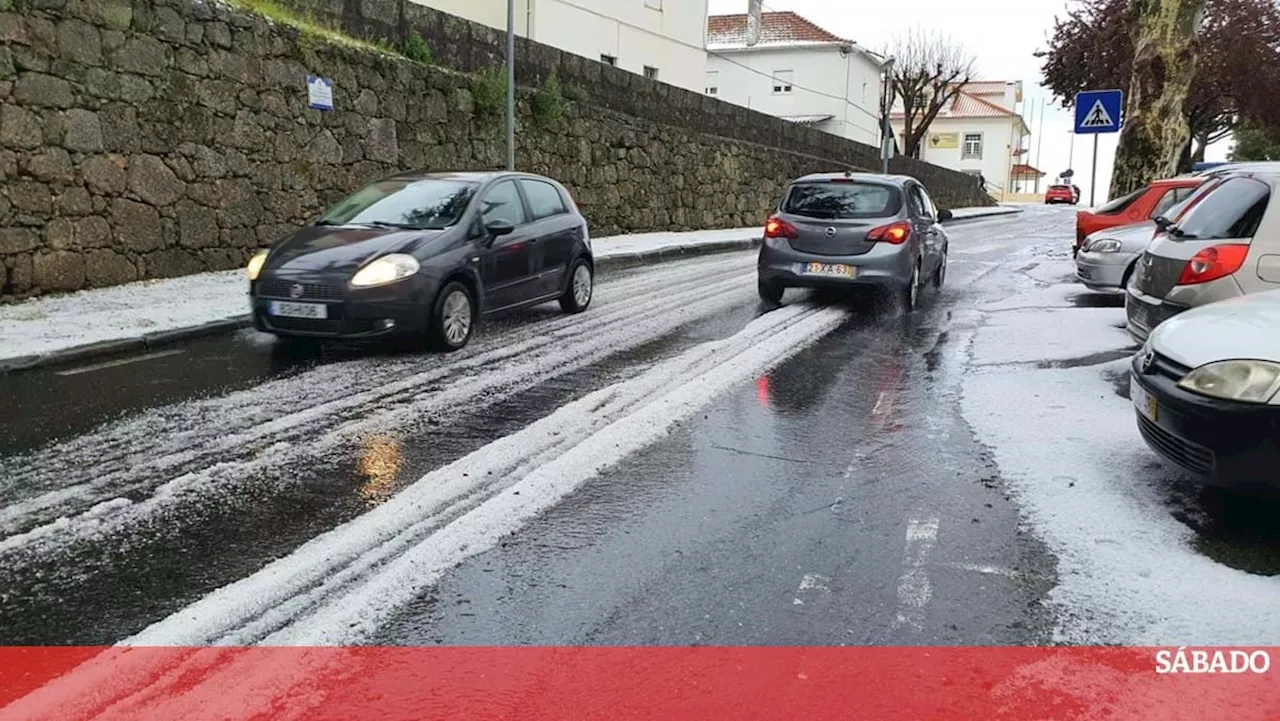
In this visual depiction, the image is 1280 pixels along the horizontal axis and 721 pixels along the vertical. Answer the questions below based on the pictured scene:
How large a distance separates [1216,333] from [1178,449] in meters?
0.54

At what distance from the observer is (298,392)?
6539 mm

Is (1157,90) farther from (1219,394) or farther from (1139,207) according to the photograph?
(1219,394)

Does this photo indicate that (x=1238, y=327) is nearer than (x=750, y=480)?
Yes

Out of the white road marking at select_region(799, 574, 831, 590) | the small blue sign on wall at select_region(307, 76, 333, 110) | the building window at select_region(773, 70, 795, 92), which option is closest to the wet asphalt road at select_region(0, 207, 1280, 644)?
the white road marking at select_region(799, 574, 831, 590)

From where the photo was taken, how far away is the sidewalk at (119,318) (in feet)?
24.7

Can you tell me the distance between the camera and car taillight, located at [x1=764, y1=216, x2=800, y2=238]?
34.7 ft

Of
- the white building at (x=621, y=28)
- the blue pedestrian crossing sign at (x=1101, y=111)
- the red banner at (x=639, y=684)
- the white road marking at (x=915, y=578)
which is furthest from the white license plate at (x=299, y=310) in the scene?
the white building at (x=621, y=28)

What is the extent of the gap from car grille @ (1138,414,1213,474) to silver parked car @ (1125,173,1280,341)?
6.36 feet

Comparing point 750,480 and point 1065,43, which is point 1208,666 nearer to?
point 750,480

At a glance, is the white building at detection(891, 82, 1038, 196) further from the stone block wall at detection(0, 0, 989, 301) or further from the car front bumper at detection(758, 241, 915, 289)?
the car front bumper at detection(758, 241, 915, 289)

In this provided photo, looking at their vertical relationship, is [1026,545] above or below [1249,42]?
below

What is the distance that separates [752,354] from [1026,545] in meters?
4.23

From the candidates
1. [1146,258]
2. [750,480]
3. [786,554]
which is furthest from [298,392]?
[1146,258]

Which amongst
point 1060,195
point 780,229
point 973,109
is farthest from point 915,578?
point 973,109
